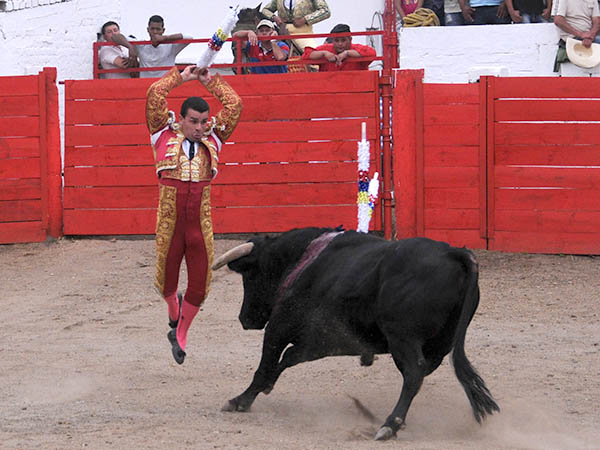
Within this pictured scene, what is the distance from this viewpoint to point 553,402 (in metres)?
4.53

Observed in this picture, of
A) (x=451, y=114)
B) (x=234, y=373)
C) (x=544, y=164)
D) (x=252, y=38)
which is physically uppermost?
(x=252, y=38)

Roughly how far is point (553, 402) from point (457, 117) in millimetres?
3995

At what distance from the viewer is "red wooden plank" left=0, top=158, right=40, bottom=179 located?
863 cm

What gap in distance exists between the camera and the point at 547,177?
801 centimetres

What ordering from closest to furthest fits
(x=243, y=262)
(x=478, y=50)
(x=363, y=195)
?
1. (x=243, y=262)
2. (x=363, y=195)
3. (x=478, y=50)

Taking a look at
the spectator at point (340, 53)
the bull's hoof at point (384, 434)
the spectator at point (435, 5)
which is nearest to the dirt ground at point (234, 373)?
the bull's hoof at point (384, 434)

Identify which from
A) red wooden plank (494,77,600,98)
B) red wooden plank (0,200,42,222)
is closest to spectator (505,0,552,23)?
red wooden plank (494,77,600,98)

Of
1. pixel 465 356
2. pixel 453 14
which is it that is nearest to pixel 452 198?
pixel 453 14

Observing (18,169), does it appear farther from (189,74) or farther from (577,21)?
(577,21)

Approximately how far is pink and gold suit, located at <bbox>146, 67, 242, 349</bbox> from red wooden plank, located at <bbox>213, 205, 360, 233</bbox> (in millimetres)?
3465

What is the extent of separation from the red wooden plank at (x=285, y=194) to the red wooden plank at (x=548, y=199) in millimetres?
1190

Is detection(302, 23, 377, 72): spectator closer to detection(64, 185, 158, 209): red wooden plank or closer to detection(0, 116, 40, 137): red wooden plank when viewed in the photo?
detection(64, 185, 158, 209): red wooden plank

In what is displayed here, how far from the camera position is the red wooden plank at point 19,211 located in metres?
8.60

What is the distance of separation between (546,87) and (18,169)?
4.29 meters
